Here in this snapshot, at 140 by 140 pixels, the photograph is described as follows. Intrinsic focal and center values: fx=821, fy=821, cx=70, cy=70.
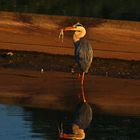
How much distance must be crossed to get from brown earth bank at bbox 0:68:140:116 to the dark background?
8.06 metres

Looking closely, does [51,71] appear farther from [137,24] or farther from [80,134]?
[80,134]

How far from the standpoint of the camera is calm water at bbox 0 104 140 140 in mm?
11531

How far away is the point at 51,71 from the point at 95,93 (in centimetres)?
231

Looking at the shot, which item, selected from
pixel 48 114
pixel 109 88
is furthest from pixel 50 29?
pixel 48 114

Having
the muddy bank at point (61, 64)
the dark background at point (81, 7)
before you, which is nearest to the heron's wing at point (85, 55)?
the muddy bank at point (61, 64)

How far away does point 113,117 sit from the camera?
13.1 metres

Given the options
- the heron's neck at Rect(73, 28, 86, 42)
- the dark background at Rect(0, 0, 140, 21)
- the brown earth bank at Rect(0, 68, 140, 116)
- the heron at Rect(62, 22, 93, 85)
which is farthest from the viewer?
the dark background at Rect(0, 0, 140, 21)

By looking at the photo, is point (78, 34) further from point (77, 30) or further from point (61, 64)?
point (61, 64)

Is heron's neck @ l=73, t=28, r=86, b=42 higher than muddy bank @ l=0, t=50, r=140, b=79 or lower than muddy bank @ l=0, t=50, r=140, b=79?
higher

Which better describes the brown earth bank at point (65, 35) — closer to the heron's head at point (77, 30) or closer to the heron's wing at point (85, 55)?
the heron's head at point (77, 30)

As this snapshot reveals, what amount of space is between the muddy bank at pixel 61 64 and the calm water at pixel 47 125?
3.72 m

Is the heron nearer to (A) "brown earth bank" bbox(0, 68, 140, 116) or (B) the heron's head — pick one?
(B) the heron's head

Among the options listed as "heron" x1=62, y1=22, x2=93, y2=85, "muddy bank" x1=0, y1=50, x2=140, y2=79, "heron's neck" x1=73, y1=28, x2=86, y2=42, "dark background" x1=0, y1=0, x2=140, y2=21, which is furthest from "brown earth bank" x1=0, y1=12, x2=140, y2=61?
"dark background" x1=0, y1=0, x2=140, y2=21

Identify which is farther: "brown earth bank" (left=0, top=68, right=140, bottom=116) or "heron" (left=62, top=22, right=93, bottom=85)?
"heron" (left=62, top=22, right=93, bottom=85)
